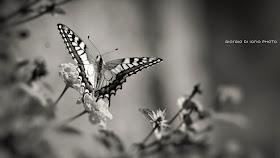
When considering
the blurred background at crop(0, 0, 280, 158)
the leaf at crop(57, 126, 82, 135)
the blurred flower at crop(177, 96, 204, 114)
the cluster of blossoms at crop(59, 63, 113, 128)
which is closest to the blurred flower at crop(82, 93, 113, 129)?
the cluster of blossoms at crop(59, 63, 113, 128)

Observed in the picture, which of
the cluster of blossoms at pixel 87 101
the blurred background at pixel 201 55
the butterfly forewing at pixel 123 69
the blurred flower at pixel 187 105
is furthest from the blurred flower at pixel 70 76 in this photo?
the blurred background at pixel 201 55

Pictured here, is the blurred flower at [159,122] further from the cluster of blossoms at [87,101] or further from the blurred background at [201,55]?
the blurred background at [201,55]

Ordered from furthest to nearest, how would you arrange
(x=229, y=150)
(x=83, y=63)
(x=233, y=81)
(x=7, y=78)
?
(x=233, y=81), (x=229, y=150), (x=83, y=63), (x=7, y=78)

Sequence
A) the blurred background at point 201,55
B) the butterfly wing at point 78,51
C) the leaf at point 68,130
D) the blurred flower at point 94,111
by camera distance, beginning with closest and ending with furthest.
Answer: the leaf at point 68,130, the blurred flower at point 94,111, the butterfly wing at point 78,51, the blurred background at point 201,55

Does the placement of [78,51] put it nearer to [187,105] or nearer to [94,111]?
[94,111]

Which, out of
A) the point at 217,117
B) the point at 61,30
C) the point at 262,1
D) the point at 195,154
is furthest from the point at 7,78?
the point at 262,1

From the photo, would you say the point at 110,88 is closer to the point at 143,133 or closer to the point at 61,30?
the point at 61,30

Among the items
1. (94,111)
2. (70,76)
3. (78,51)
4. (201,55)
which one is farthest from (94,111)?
(201,55)

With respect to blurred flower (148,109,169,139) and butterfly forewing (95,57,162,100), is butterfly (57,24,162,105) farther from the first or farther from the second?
blurred flower (148,109,169,139)
